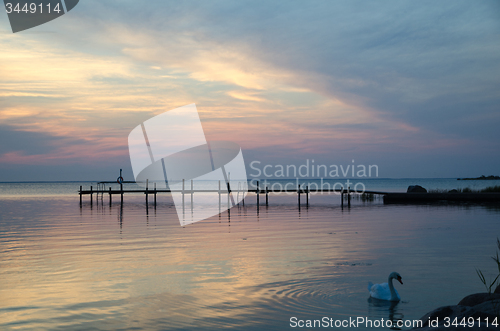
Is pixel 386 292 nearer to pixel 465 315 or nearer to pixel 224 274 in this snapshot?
pixel 465 315

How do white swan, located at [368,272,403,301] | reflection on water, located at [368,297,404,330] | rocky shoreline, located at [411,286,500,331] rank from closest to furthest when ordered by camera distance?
rocky shoreline, located at [411,286,500,331], reflection on water, located at [368,297,404,330], white swan, located at [368,272,403,301]

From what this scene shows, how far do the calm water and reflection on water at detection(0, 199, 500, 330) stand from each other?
0.10 ft

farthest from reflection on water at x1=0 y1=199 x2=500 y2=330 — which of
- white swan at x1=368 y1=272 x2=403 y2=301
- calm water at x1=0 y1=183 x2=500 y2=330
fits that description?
white swan at x1=368 y1=272 x2=403 y2=301

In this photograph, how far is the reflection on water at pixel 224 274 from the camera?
8930 millimetres

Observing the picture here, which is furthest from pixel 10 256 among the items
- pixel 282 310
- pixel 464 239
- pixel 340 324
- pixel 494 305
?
pixel 464 239

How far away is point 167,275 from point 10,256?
710 centimetres

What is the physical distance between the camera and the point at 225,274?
12.5 meters

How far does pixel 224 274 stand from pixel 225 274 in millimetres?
29

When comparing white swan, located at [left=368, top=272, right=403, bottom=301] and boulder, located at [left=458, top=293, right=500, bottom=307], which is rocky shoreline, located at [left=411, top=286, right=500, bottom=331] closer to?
boulder, located at [left=458, top=293, right=500, bottom=307]

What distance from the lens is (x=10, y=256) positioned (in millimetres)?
15695

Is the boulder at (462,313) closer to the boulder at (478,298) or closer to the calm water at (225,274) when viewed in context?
the boulder at (478,298)

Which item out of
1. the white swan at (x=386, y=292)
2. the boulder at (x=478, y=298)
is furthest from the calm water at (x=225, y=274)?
the boulder at (x=478, y=298)

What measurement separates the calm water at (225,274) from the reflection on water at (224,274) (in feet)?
0.10

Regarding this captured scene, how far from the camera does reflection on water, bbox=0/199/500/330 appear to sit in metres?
8.93
